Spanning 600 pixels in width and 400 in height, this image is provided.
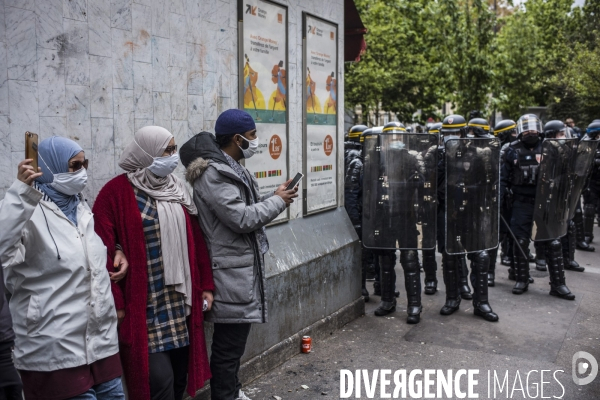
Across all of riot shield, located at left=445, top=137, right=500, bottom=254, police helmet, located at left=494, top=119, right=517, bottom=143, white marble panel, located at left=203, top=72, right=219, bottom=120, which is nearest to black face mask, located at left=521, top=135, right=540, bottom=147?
riot shield, located at left=445, top=137, right=500, bottom=254

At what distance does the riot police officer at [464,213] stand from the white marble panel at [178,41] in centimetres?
313

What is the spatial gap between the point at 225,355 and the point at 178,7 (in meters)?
2.23

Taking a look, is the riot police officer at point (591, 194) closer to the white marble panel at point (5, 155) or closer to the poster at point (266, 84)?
the poster at point (266, 84)

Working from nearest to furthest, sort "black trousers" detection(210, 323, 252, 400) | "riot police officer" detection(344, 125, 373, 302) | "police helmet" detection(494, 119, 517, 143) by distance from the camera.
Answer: "black trousers" detection(210, 323, 252, 400) < "riot police officer" detection(344, 125, 373, 302) < "police helmet" detection(494, 119, 517, 143)

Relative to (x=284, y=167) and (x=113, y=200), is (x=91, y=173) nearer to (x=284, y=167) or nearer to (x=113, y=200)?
(x=113, y=200)

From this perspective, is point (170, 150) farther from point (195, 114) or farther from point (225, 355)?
point (225, 355)

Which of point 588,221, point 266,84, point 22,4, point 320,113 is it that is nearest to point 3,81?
point 22,4

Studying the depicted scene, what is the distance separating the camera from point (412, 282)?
6.69 m

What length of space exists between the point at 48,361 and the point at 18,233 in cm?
59

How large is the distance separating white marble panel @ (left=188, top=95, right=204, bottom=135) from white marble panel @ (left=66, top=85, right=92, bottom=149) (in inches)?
35.3

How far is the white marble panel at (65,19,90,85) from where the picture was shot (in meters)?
3.48

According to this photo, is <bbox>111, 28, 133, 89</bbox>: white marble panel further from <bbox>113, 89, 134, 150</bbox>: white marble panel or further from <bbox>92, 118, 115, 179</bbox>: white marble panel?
<bbox>92, 118, 115, 179</bbox>: white marble panel

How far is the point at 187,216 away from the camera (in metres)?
3.61

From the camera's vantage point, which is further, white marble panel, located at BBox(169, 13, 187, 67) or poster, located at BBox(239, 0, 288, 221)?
poster, located at BBox(239, 0, 288, 221)
